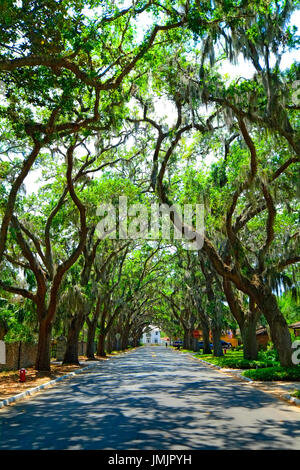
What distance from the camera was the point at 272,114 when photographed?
511 inches

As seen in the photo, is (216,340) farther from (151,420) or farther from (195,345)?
(151,420)

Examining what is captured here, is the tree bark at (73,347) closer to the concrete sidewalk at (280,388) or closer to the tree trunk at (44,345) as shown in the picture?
the tree trunk at (44,345)

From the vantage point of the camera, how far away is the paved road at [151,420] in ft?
21.9

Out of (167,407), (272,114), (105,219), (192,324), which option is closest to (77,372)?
(105,219)

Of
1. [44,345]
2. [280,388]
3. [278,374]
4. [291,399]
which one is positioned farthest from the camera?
[44,345]

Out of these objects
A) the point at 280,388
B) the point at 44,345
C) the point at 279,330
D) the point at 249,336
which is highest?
the point at 279,330

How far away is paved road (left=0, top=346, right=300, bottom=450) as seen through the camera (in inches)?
263

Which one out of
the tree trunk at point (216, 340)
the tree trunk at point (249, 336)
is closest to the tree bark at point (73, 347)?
the tree trunk at point (249, 336)

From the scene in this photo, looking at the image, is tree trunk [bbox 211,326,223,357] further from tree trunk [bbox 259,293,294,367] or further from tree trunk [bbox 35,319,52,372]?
tree trunk [bbox 35,319,52,372]

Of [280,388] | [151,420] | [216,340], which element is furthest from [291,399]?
[216,340]

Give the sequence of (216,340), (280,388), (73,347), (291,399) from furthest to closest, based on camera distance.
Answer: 1. (216,340)
2. (73,347)
3. (280,388)
4. (291,399)

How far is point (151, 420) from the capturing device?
856 centimetres

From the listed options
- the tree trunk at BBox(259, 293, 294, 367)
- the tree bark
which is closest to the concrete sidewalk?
the tree trunk at BBox(259, 293, 294, 367)
